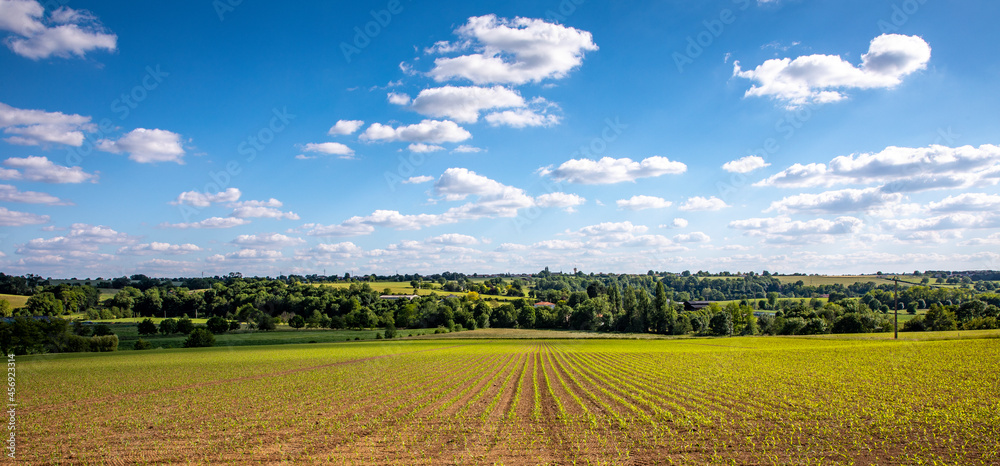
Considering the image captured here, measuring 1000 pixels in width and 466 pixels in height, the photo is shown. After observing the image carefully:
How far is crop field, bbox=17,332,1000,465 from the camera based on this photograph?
16.9 meters

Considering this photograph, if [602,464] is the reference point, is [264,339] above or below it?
below

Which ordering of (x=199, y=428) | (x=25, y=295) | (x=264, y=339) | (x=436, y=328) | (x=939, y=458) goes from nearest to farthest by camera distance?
1. (x=939, y=458)
2. (x=199, y=428)
3. (x=264, y=339)
4. (x=436, y=328)
5. (x=25, y=295)

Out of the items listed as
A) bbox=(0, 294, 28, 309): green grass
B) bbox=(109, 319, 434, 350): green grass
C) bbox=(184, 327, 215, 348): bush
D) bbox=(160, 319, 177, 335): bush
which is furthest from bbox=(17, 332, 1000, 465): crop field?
bbox=(0, 294, 28, 309): green grass

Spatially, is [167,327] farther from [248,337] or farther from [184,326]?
[248,337]

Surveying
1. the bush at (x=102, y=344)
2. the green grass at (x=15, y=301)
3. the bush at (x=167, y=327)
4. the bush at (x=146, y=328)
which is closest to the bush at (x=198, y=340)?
the bush at (x=102, y=344)

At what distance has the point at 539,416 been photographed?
22.3m

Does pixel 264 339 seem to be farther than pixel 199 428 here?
Yes

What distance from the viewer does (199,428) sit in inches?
840

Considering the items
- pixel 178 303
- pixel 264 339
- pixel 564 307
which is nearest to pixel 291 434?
pixel 264 339

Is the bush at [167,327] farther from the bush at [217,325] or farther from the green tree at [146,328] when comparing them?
the bush at [217,325]

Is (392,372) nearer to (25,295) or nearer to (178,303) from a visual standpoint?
(178,303)

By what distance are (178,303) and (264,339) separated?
60.9 m

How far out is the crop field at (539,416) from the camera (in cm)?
1692

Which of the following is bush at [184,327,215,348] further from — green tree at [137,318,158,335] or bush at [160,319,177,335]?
bush at [160,319,177,335]
